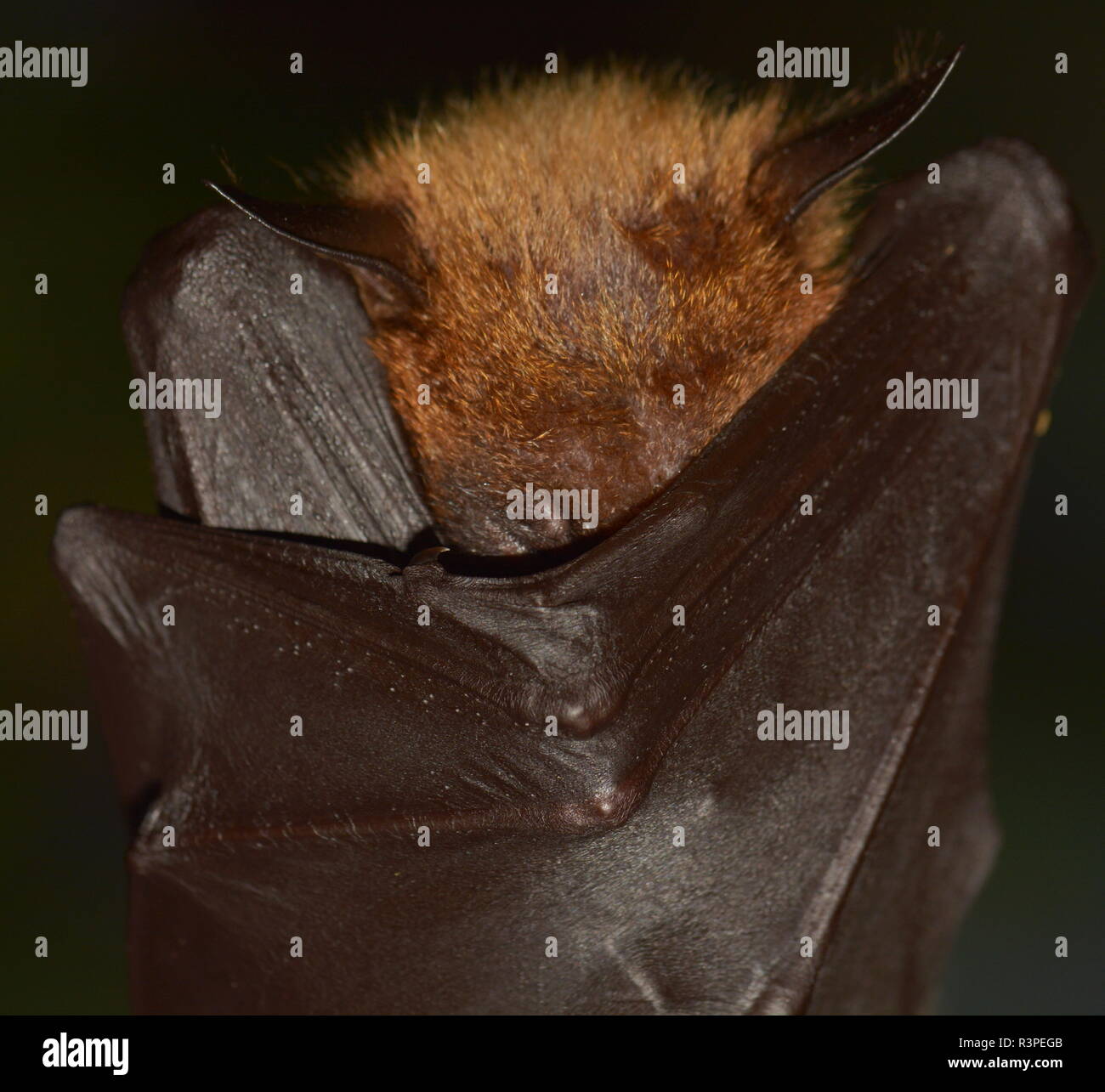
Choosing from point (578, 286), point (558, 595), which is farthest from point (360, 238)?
point (558, 595)

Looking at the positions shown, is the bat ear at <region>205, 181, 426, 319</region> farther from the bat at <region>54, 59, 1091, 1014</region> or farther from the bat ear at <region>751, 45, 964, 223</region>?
the bat ear at <region>751, 45, 964, 223</region>

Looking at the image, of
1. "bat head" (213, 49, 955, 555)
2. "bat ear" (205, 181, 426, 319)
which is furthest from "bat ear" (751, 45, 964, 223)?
"bat ear" (205, 181, 426, 319)

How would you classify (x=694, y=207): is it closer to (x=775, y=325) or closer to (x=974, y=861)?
(x=775, y=325)

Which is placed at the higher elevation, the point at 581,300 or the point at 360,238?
the point at 360,238

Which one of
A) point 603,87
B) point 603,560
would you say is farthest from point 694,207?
point 603,560

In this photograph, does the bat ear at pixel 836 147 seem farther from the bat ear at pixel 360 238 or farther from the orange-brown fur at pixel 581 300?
the bat ear at pixel 360 238

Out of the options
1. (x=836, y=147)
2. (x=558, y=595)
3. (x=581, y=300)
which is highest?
(x=836, y=147)

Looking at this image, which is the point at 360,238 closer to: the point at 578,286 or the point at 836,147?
the point at 578,286
